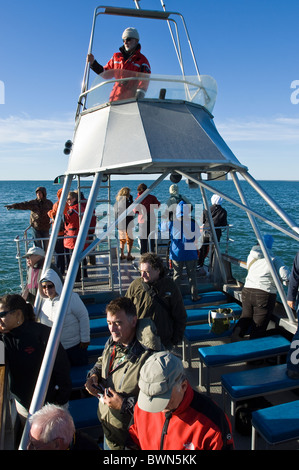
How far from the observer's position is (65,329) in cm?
434

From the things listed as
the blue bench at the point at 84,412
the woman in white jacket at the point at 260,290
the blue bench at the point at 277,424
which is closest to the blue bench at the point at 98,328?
the blue bench at the point at 84,412

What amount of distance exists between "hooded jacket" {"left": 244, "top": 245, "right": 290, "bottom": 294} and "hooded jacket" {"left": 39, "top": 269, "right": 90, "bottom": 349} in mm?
2798

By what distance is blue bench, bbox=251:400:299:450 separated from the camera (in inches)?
128

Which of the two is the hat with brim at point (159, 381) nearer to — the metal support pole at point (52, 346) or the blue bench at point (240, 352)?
the metal support pole at point (52, 346)

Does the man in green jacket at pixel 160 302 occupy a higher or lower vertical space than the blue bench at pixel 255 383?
higher

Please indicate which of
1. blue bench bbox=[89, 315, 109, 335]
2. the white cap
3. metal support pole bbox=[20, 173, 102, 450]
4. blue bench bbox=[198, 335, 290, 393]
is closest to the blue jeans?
blue bench bbox=[198, 335, 290, 393]

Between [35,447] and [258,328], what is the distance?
161 inches

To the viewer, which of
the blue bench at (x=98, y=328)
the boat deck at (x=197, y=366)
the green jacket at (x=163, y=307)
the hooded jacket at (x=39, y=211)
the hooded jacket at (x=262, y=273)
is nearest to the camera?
the boat deck at (x=197, y=366)

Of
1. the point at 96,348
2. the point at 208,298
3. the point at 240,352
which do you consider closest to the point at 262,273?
the point at 240,352

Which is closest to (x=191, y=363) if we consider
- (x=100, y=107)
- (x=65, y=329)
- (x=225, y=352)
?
(x=225, y=352)

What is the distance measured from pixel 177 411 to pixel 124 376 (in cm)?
83

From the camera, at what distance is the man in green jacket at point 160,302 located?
418 cm

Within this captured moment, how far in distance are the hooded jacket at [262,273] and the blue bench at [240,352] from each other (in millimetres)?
828

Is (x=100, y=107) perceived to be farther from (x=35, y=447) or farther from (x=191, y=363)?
(x=191, y=363)
